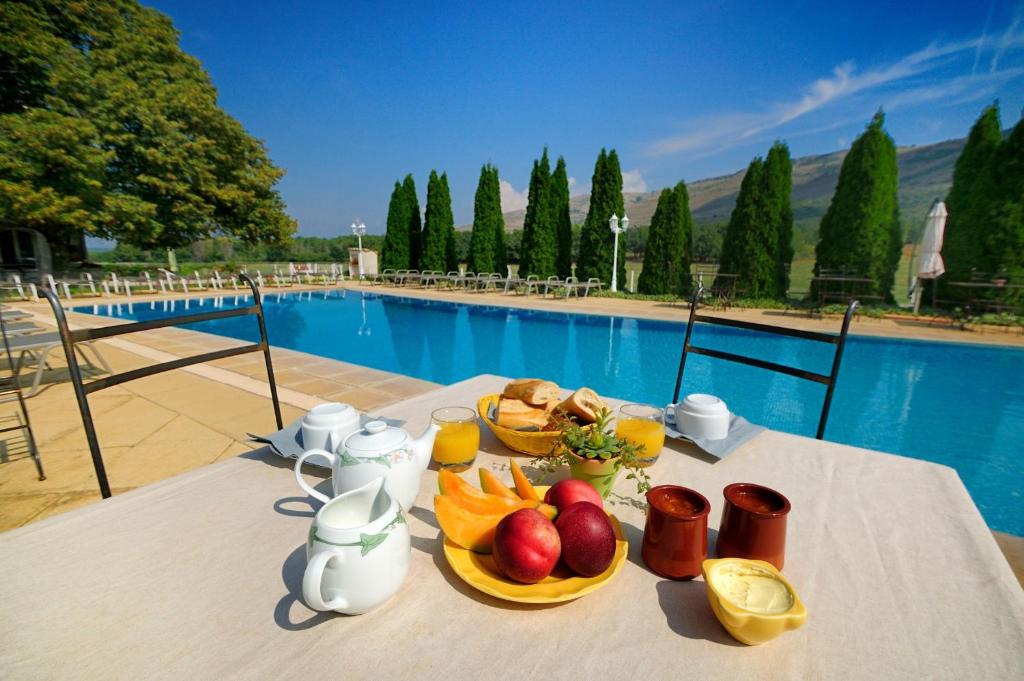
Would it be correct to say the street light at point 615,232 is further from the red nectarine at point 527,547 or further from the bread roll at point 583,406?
the red nectarine at point 527,547

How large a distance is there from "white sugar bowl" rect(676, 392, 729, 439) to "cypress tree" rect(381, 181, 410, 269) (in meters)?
19.7

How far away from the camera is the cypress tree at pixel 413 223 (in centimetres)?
1959

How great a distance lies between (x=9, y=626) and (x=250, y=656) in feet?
1.43

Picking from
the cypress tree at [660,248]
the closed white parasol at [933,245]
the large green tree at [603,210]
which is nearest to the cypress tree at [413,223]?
the large green tree at [603,210]

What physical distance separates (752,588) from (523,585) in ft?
Result: 1.30

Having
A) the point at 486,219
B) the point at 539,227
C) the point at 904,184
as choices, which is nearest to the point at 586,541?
the point at 539,227

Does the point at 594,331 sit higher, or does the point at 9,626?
the point at 9,626

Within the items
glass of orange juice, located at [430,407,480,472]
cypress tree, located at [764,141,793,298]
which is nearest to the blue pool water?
glass of orange juice, located at [430,407,480,472]

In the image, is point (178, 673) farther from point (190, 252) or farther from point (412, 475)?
point (190, 252)

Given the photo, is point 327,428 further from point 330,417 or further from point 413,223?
point 413,223

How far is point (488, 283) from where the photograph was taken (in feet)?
53.5

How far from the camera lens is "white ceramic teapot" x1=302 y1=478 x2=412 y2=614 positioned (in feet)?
2.12

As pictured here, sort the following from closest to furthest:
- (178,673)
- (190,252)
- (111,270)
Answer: (178,673), (111,270), (190,252)

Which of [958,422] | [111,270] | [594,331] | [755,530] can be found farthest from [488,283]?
[755,530]
